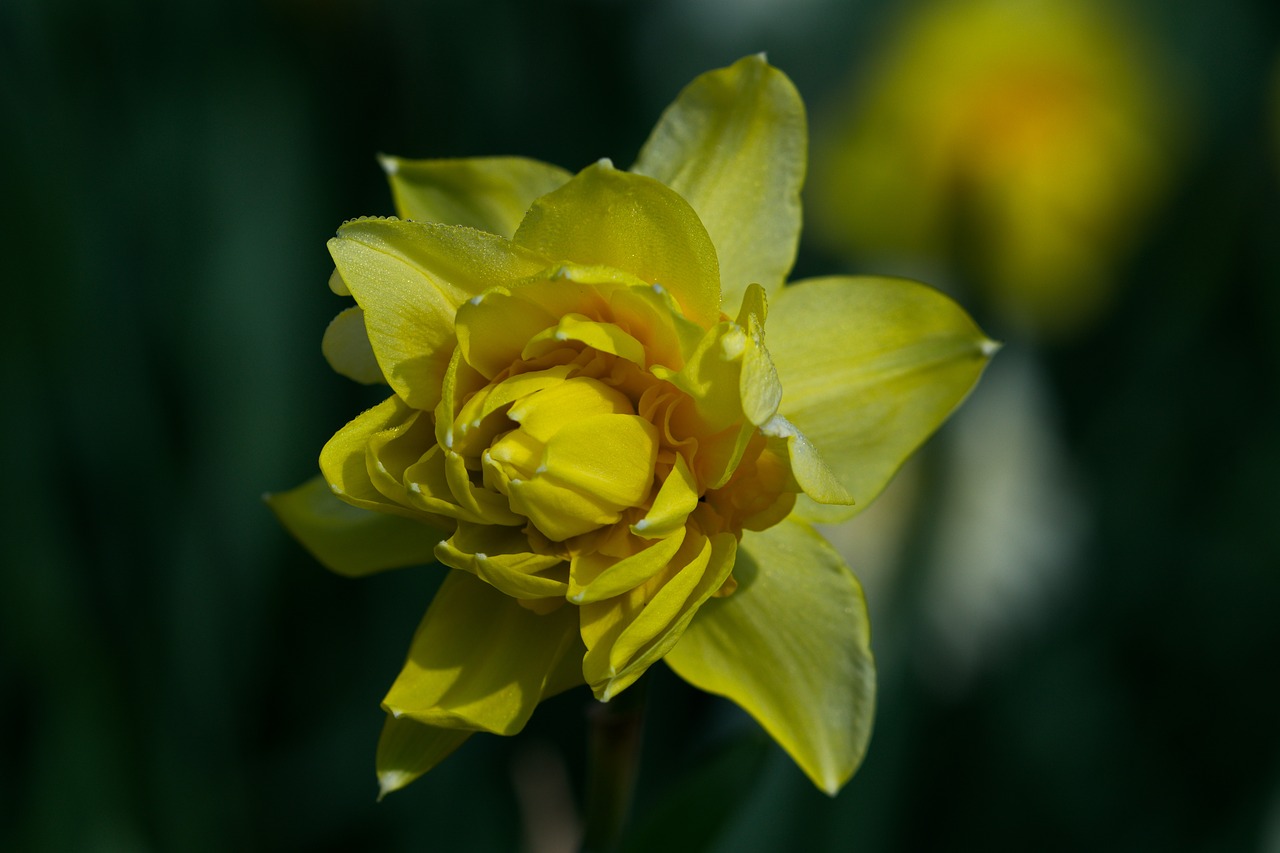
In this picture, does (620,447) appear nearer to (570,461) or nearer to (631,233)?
(570,461)

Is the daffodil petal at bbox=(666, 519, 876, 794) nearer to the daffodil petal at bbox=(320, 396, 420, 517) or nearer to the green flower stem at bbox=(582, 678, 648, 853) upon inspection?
the green flower stem at bbox=(582, 678, 648, 853)

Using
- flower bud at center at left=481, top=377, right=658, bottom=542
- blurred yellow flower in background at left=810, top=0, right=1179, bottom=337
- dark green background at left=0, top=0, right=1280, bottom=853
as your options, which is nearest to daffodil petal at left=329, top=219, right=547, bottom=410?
flower bud at center at left=481, top=377, right=658, bottom=542

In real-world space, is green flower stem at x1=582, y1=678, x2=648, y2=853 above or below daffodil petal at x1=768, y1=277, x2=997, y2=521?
below

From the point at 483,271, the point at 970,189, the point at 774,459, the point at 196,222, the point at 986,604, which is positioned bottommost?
the point at 986,604

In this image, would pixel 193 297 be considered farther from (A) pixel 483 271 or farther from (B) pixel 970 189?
(A) pixel 483 271

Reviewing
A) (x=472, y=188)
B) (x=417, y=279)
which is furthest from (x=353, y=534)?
(x=472, y=188)

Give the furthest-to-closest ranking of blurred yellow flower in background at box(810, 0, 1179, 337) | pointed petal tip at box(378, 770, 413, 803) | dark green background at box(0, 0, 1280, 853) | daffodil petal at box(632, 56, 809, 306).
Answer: blurred yellow flower in background at box(810, 0, 1179, 337) → dark green background at box(0, 0, 1280, 853) → daffodil petal at box(632, 56, 809, 306) → pointed petal tip at box(378, 770, 413, 803)

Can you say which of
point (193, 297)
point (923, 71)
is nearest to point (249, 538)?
point (193, 297)
